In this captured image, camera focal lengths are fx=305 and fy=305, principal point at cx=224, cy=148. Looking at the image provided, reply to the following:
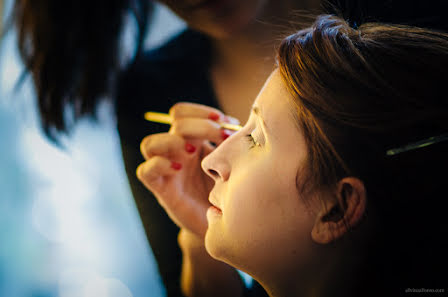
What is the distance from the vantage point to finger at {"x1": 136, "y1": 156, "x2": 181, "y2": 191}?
502 millimetres

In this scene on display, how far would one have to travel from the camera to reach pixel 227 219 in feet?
1.21

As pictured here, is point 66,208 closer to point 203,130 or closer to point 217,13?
point 203,130

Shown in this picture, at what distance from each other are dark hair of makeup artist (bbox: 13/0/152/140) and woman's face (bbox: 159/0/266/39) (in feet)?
0.47

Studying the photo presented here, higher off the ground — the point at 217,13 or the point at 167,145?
the point at 217,13

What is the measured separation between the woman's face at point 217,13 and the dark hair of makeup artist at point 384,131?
193 mm

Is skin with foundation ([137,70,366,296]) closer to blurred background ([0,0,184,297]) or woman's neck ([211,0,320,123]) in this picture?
woman's neck ([211,0,320,123])

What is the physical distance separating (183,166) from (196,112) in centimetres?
9

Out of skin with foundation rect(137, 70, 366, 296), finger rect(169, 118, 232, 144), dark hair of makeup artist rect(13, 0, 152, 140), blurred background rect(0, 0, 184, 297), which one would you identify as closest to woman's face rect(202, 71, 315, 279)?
skin with foundation rect(137, 70, 366, 296)

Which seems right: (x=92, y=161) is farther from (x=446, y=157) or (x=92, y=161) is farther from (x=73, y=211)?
(x=446, y=157)

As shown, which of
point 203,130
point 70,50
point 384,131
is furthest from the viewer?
point 70,50

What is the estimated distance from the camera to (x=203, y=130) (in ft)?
1.55

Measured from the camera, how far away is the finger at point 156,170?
502 millimetres

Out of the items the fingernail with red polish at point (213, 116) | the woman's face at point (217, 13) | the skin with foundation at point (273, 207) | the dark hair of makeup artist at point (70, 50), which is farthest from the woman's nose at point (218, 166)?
the dark hair of makeup artist at point (70, 50)

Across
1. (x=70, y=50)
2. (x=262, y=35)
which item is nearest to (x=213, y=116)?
(x=262, y=35)
